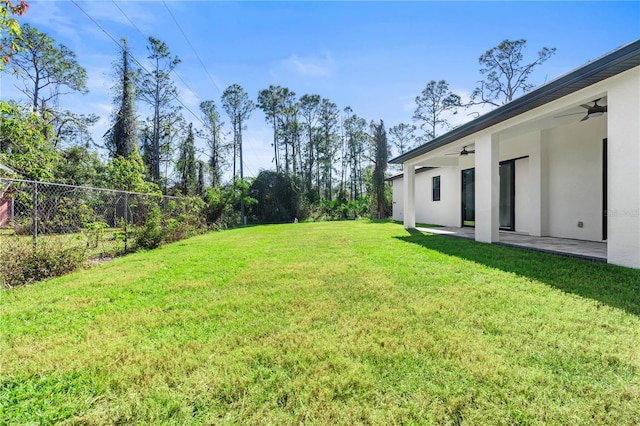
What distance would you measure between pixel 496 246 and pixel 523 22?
26.7 ft

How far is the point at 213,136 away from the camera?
27438 millimetres

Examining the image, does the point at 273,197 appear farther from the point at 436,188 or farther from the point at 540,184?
the point at 540,184

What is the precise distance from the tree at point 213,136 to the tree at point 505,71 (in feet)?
80.1

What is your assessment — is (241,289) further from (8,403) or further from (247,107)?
(247,107)

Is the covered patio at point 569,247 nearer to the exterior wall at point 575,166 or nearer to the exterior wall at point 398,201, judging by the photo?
the exterior wall at point 575,166

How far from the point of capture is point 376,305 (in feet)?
11.1

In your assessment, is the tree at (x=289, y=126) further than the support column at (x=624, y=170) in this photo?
Yes

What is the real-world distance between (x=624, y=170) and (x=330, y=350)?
543 cm

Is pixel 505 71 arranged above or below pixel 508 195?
above

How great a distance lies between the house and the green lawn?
1591 millimetres

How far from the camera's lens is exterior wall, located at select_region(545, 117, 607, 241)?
6992 millimetres

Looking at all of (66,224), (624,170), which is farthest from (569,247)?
(66,224)

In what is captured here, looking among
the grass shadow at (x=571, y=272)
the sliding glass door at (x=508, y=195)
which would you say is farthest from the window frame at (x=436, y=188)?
the grass shadow at (x=571, y=272)

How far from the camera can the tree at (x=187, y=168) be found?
21.9 m
